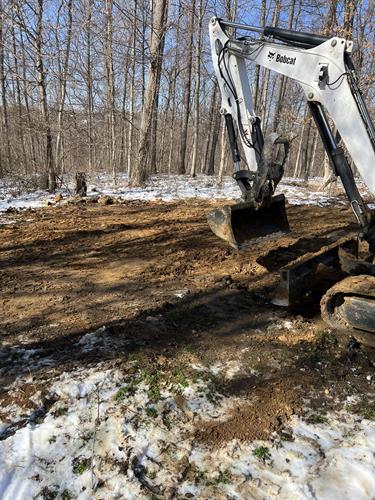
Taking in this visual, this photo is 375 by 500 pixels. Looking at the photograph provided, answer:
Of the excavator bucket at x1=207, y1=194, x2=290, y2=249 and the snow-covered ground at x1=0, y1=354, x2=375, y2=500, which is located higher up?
the excavator bucket at x1=207, y1=194, x2=290, y2=249

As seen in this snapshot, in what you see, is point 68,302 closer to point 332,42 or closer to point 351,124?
point 351,124

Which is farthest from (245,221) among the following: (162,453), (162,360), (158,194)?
(158,194)

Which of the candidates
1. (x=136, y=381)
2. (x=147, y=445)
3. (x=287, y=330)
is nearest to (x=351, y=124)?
(x=287, y=330)

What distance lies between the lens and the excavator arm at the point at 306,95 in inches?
160

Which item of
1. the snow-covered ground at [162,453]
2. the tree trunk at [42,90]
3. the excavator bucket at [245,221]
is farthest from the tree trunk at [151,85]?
the snow-covered ground at [162,453]

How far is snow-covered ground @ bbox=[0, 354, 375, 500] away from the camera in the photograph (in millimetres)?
2490

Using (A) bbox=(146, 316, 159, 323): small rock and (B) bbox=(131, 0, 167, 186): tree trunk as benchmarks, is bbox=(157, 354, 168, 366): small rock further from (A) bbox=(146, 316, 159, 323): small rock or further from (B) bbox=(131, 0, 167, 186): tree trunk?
(B) bbox=(131, 0, 167, 186): tree trunk

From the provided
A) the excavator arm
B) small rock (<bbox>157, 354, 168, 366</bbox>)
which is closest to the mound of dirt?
small rock (<bbox>157, 354, 168, 366</bbox>)

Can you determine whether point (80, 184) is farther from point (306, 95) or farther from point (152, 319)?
point (306, 95)

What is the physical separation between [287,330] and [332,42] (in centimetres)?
A: 297

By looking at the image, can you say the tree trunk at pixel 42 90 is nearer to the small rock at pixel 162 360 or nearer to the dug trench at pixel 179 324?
the dug trench at pixel 179 324

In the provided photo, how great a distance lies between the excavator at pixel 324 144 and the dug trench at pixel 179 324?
0.43 m

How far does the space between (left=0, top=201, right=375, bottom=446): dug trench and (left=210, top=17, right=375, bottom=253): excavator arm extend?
1.08 meters

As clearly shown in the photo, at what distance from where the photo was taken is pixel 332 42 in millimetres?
4098
